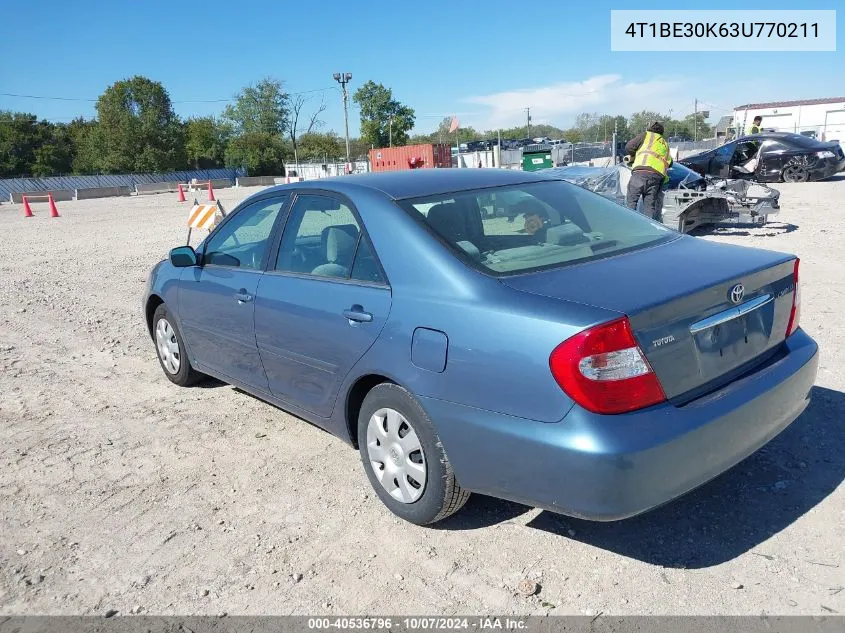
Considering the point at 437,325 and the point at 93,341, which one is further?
the point at 93,341

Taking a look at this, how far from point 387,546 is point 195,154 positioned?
82195 mm

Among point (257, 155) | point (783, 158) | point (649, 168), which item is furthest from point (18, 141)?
point (649, 168)

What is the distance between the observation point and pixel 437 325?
2900mm

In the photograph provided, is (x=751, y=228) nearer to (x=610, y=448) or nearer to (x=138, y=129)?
(x=610, y=448)

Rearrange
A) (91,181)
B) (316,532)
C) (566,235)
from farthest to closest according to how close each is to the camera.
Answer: (91,181) → (566,235) → (316,532)

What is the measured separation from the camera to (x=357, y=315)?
3.29 meters

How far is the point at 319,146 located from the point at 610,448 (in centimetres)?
8368

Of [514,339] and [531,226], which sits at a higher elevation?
[531,226]

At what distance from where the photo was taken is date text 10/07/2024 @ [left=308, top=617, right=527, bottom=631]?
8.55ft

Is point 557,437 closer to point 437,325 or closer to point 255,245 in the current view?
point 437,325

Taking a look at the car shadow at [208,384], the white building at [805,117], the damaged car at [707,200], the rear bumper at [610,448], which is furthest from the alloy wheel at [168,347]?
the white building at [805,117]

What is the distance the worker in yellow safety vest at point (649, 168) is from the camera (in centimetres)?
991

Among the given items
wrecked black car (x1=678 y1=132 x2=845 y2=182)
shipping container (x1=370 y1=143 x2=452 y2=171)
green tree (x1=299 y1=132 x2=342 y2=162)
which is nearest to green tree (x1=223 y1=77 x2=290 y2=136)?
green tree (x1=299 y1=132 x2=342 y2=162)

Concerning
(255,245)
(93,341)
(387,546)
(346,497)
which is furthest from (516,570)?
(93,341)
